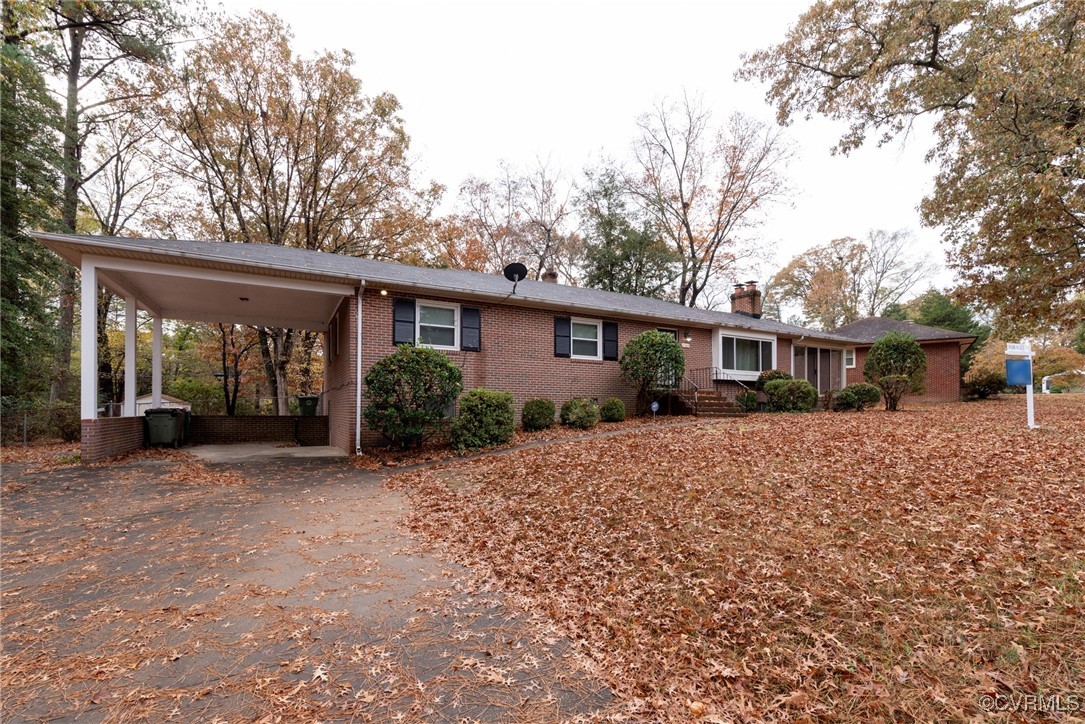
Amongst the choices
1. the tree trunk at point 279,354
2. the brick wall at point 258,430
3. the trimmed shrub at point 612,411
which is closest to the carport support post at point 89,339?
the brick wall at point 258,430

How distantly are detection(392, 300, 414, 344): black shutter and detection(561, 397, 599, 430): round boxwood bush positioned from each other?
4.36 m

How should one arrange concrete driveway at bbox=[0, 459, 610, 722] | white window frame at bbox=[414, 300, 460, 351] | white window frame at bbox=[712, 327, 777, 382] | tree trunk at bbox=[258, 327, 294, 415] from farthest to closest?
1. tree trunk at bbox=[258, 327, 294, 415]
2. white window frame at bbox=[712, 327, 777, 382]
3. white window frame at bbox=[414, 300, 460, 351]
4. concrete driveway at bbox=[0, 459, 610, 722]

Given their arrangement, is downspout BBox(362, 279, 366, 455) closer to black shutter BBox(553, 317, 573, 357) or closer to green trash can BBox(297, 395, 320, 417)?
black shutter BBox(553, 317, 573, 357)

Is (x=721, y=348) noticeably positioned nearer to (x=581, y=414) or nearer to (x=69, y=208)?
(x=581, y=414)

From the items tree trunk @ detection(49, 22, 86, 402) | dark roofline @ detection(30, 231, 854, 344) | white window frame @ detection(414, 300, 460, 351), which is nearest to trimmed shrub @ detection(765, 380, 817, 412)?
dark roofline @ detection(30, 231, 854, 344)

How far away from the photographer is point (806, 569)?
3.43m

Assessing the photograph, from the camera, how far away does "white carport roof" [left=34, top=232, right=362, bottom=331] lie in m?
8.26

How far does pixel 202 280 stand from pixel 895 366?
1890cm

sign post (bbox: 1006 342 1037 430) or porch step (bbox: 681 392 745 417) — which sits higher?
sign post (bbox: 1006 342 1037 430)

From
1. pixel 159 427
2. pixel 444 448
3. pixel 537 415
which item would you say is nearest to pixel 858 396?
pixel 537 415

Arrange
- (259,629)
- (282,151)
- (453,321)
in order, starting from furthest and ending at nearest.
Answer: (282,151) < (453,321) < (259,629)

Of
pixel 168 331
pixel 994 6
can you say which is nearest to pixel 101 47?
pixel 168 331

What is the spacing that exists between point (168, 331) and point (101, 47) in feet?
42.0

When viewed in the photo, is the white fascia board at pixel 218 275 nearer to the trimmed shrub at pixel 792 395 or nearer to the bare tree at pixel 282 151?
the bare tree at pixel 282 151
